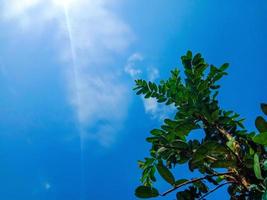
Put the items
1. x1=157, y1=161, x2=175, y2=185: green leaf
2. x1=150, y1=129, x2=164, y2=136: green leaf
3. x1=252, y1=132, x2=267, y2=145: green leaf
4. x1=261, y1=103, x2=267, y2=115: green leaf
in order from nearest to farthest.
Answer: x1=252, y1=132, x2=267, y2=145: green leaf
x1=261, y1=103, x2=267, y2=115: green leaf
x1=157, y1=161, x2=175, y2=185: green leaf
x1=150, y1=129, x2=164, y2=136: green leaf

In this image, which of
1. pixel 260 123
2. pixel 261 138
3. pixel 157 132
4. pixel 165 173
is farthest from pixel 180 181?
pixel 157 132

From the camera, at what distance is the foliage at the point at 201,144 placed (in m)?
1.98

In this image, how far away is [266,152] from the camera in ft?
7.68

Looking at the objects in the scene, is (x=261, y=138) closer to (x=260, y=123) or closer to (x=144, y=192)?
(x=260, y=123)

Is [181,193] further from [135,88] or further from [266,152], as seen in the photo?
[135,88]

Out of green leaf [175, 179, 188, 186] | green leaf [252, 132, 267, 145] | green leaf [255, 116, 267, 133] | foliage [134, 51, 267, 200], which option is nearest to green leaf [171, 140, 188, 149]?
foliage [134, 51, 267, 200]

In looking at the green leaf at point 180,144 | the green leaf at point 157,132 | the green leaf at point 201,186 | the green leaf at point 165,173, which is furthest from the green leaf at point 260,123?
the green leaf at point 157,132

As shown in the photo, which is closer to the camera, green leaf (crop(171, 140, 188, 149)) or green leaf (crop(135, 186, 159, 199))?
green leaf (crop(135, 186, 159, 199))

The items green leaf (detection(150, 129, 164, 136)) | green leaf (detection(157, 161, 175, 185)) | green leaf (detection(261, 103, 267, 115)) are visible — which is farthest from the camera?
green leaf (detection(150, 129, 164, 136))

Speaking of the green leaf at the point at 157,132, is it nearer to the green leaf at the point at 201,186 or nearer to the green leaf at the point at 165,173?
the green leaf at the point at 201,186

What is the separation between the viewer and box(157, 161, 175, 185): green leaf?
1.89m

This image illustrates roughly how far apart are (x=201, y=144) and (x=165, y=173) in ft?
1.76

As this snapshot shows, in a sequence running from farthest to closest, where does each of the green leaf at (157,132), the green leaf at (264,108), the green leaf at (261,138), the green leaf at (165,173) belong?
1. the green leaf at (157,132)
2. the green leaf at (165,173)
3. the green leaf at (264,108)
4. the green leaf at (261,138)

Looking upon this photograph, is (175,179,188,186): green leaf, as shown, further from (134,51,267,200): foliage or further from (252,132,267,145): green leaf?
(252,132,267,145): green leaf
